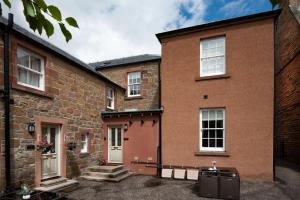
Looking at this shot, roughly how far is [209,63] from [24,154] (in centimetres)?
823

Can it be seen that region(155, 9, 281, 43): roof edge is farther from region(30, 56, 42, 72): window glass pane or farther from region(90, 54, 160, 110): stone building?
region(30, 56, 42, 72): window glass pane

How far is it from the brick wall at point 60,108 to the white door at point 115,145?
0.52 metres

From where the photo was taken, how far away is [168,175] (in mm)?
9555

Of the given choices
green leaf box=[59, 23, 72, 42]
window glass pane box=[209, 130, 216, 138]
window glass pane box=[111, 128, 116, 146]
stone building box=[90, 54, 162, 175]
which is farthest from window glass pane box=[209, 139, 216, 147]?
green leaf box=[59, 23, 72, 42]

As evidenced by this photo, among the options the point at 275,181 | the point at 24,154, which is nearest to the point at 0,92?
the point at 24,154

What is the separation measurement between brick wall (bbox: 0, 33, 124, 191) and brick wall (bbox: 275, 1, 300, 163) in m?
10.6

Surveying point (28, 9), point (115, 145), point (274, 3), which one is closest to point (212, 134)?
point (115, 145)

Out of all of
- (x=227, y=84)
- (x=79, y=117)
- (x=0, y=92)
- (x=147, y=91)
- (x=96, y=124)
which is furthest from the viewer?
(x=147, y=91)

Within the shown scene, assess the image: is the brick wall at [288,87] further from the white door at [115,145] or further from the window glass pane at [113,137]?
the window glass pane at [113,137]

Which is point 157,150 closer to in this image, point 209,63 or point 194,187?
point 194,187

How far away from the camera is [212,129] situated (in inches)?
364

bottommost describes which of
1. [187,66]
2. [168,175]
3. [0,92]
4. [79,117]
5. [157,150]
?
[168,175]

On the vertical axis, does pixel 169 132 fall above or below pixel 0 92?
below

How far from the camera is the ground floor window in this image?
30.1 ft
